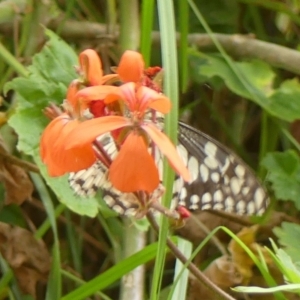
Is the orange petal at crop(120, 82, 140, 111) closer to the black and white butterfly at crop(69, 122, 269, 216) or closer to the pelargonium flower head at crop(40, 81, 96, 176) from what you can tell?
the pelargonium flower head at crop(40, 81, 96, 176)

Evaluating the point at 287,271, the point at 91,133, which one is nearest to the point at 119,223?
the point at 287,271

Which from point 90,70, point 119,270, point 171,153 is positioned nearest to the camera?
point 171,153

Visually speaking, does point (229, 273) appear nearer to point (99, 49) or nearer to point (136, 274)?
point (136, 274)

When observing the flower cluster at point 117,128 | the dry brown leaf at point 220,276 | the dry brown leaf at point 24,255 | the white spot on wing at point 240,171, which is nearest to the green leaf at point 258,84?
the white spot on wing at point 240,171

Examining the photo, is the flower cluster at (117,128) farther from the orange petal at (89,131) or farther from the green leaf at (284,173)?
the green leaf at (284,173)

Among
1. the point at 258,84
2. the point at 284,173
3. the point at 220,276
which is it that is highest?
the point at 258,84

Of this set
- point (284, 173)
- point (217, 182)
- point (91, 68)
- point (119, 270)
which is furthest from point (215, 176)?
point (91, 68)

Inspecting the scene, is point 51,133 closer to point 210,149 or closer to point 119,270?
point 119,270
